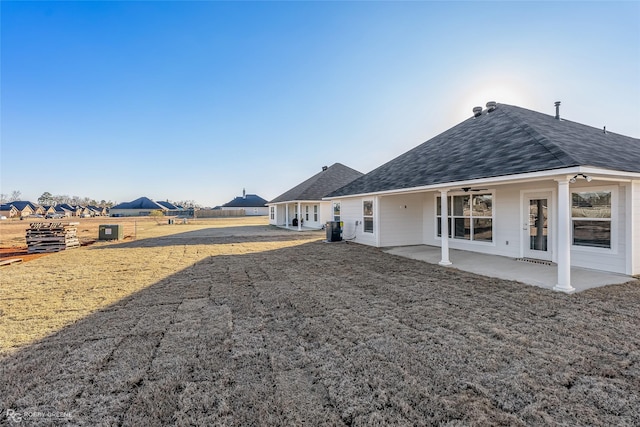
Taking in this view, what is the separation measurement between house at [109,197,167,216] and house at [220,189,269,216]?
780 inches

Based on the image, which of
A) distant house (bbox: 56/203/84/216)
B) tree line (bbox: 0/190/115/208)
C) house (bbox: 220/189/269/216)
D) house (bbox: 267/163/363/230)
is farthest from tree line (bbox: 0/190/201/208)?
house (bbox: 267/163/363/230)

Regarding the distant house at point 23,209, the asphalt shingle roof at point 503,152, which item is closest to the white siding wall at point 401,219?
the asphalt shingle roof at point 503,152

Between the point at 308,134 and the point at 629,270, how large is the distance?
18324 millimetres

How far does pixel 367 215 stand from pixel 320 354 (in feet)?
34.7

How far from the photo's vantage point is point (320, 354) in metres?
3.35

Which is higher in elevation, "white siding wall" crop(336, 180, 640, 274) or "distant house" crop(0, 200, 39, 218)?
"distant house" crop(0, 200, 39, 218)

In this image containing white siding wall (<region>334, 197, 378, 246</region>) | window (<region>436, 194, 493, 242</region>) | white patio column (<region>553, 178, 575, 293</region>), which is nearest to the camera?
white patio column (<region>553, 178, 575, 293</region>)

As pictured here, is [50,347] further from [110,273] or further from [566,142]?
[566,142]

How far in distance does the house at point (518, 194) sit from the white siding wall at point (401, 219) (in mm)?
44

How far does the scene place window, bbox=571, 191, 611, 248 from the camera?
279 inches

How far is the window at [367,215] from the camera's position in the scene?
1323 cm

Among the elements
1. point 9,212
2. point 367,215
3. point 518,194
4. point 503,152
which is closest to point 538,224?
point 518,194
